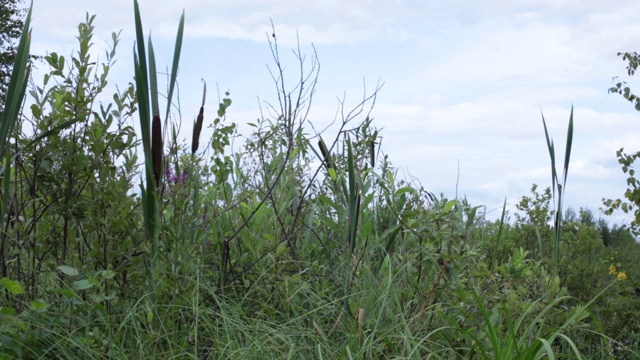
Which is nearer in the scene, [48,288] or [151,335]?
[151,335]

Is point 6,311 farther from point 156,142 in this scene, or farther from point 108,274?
point 156,142

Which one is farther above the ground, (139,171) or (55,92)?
(55,92)

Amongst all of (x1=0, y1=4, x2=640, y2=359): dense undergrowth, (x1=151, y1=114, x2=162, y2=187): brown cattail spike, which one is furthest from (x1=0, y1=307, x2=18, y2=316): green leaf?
(x1=151, y1=114, x2=162, y2=187): brown cattail spike

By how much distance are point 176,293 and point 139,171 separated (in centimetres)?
67

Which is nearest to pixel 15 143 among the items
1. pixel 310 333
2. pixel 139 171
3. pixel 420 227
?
pixel 139 171

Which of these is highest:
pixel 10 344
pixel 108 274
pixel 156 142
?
pixel 156 142

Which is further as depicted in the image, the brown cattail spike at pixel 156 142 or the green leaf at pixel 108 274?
the green leaf at pixel 108 274

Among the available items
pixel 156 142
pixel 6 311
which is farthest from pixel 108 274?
pixel 156 142

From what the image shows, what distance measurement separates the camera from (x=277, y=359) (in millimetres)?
2682

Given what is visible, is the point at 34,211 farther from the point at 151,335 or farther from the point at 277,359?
the point at 277,359

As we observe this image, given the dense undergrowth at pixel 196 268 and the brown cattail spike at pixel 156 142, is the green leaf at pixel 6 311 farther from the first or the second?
the brown cattail spike at pixel 156 142

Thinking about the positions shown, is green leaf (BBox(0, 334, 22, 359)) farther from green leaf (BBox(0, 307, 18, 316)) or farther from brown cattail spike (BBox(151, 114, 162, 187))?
brown cattail spike (BBox(151, 114, 162, 187))

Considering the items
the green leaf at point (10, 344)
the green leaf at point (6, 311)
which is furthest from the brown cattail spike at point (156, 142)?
the green leaf at point (10, 344)

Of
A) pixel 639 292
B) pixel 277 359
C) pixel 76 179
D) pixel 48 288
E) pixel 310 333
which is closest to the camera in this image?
pixel 277 359
